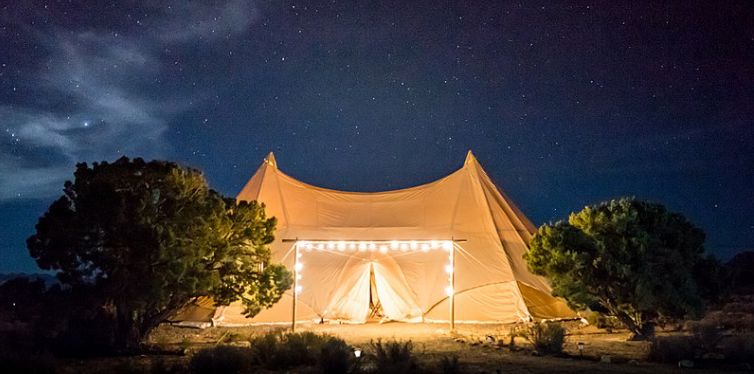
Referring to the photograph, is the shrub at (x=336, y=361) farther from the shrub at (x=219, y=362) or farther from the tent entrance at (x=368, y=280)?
the tent entrance at (x=368, y=280)

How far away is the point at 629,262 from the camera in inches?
595

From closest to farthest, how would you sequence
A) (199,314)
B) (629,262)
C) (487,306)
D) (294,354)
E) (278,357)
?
1. (278,357)
2. (294,354)
3. (629,262)
4. (199,314)
5. (487,306)

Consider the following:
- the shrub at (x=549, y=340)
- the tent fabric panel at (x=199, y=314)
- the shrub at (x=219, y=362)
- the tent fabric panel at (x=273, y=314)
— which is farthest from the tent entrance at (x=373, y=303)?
the shrub at (x=219, y=362)

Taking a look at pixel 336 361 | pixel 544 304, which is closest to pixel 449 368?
pixel 336 361

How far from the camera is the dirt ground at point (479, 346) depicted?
1061cm

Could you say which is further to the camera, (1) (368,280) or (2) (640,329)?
(1) (368,280)

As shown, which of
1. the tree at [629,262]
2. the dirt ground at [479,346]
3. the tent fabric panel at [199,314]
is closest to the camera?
the dirt ground at [479,346]

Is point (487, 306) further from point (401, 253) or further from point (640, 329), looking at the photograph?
point (640, 329)

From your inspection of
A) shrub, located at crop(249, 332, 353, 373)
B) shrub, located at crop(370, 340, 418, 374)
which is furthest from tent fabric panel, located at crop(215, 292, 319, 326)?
shrub, located at crop(370, 340, 418, 374)

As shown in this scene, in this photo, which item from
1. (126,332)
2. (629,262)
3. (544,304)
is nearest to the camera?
(126,332)

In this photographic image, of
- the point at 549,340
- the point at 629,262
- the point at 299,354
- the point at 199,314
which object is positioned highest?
the point at 629,262

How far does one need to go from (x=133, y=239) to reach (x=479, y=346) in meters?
6.68

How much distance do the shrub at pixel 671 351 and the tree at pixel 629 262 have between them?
3.03 meters

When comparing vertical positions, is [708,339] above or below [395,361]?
above
